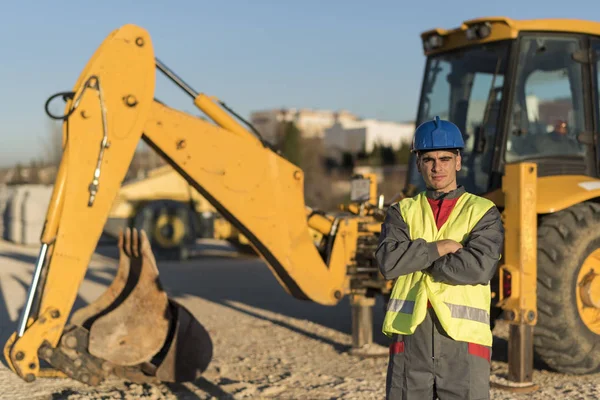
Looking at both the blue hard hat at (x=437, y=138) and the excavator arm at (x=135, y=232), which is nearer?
the blue hard hat at (x=437, y=138)

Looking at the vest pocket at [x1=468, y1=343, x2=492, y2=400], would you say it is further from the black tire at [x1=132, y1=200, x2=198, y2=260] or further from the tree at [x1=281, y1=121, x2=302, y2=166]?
the tree at [x1=281, y1=121, x2=302, y2=166]

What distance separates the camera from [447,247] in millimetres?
2936

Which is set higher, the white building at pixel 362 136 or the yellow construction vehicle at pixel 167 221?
the white building at pixel 362 136

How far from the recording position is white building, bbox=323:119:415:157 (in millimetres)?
41344

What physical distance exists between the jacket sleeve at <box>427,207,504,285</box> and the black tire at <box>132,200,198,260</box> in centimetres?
1258

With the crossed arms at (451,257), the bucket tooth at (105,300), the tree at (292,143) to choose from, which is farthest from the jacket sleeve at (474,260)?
the tree at (292,143)

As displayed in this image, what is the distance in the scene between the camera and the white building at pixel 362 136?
A: 1628 inches

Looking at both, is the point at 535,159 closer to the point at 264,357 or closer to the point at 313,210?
the point at 313,210

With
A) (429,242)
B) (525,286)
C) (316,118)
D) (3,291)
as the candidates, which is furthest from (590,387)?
(316,118)

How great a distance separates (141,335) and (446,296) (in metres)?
2.97

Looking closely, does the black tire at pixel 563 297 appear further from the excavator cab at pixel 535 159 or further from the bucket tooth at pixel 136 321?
the bucket tooth at pixel 136 321

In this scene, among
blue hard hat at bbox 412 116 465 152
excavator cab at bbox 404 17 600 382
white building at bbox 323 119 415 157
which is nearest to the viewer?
blue hard hat at bbox 412 116 465 152

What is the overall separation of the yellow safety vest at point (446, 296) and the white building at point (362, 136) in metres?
34.2

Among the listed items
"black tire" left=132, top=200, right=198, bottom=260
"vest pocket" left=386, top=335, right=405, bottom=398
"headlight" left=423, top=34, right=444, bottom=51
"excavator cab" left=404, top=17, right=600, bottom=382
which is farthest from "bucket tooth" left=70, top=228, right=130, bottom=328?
"black tire" left=132, top=200, right=198, bottom=260
